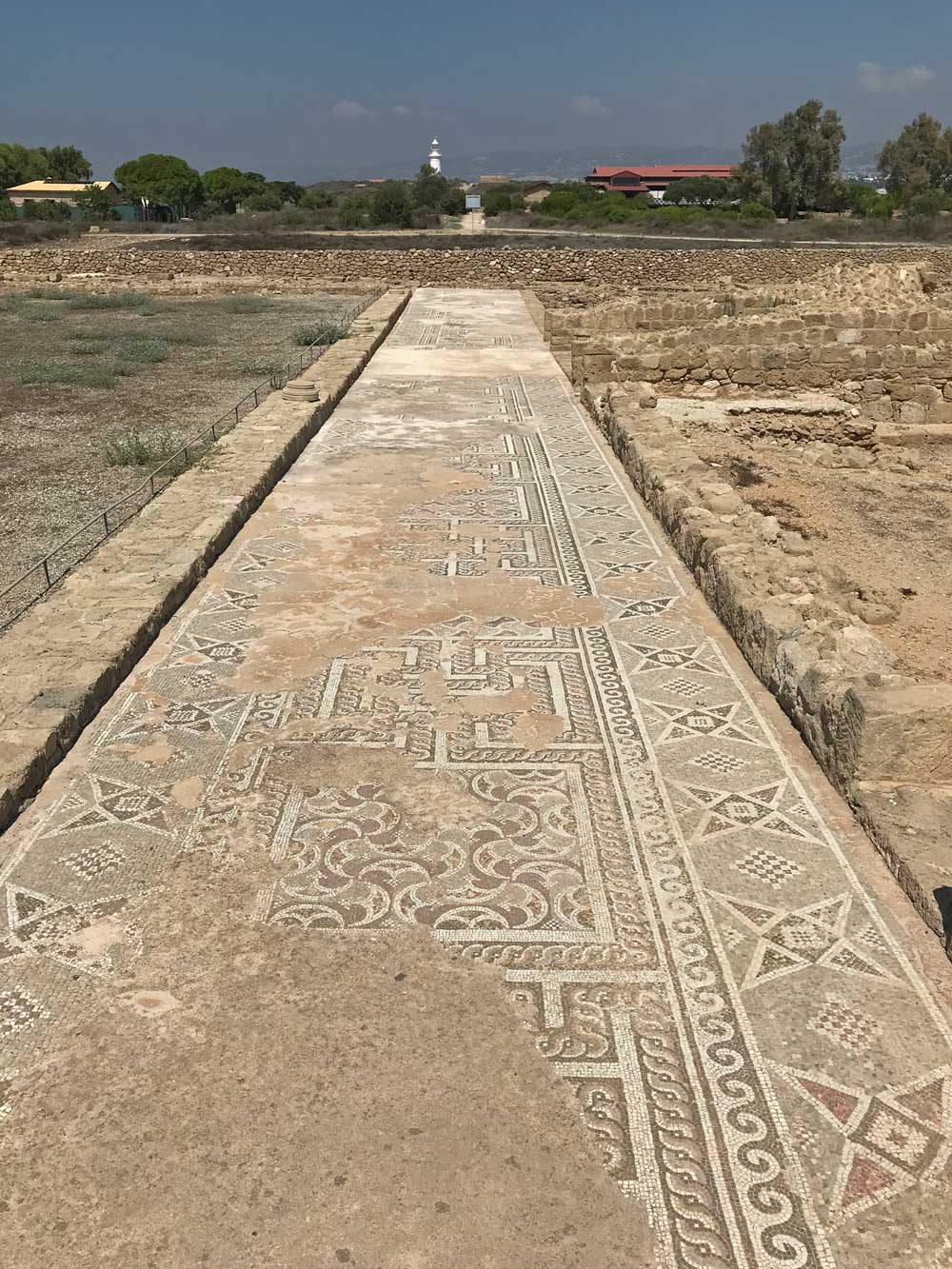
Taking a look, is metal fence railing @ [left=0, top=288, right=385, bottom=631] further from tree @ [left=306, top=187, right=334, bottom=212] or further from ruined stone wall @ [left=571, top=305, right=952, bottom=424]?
tree @ [left=306, top=187, right=334, bottom=212]

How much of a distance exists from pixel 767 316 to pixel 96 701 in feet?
34.3

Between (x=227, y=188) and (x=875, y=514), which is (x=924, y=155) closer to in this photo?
(x=227, y=188)

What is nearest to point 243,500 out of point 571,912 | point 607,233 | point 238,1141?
point 571,912

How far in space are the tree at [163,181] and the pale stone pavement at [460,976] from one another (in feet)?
218

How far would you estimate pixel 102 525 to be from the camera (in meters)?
7.10

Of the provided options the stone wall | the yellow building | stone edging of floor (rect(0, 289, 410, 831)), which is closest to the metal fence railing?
stone edging of floor (rect(0, 289, 410, 831))

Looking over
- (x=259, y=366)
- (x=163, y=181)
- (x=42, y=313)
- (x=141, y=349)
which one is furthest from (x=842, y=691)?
(x=163, y=181)

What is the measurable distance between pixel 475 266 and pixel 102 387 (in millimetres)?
18794

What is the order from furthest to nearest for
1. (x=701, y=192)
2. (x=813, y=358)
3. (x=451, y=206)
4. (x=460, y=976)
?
1. (x=701, y=192)
2. (x=451, y=206)
3. (x=813, y=358)
4. (x=460, y=976)

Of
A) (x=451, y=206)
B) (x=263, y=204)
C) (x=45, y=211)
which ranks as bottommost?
(x=45, y=211)

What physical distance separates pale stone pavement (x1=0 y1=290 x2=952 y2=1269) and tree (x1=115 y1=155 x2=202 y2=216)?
6658 cm

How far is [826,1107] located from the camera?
2299 mm

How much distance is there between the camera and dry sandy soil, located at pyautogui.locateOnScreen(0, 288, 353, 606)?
24.8 feet

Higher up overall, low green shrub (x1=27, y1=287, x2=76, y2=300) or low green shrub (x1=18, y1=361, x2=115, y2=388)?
low green shrub (x1=27, y1=287, x2=76, y2=300)
